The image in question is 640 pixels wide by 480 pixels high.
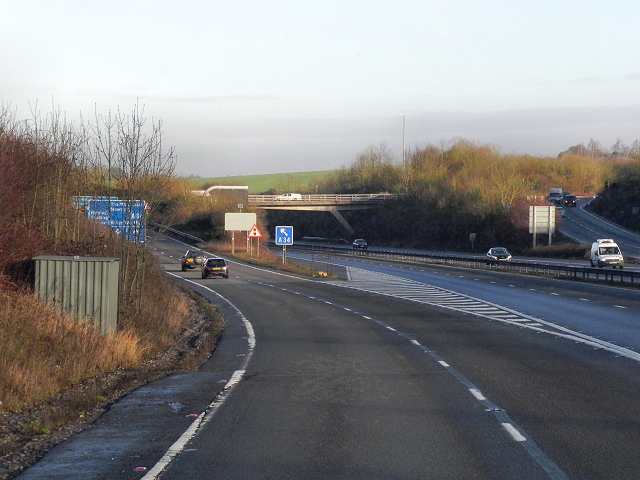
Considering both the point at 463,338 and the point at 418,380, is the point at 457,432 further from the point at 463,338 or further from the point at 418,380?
the point at 463,338

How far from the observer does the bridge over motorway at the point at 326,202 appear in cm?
9844

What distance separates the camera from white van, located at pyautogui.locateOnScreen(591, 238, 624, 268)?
46.4 m

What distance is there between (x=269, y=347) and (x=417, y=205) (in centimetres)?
8319

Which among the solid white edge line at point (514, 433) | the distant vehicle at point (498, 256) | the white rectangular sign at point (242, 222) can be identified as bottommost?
the solid white edge line at point (514, 433)

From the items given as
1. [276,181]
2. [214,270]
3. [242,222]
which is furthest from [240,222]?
[276,181]

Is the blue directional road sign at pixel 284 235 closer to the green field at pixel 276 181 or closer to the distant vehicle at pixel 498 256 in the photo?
the distant vehicle at pixel 498 256

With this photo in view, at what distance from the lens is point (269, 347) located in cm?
1686

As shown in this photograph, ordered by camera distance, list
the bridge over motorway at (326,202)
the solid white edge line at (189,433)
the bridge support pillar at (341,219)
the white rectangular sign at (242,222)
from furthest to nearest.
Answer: the bridge support pillar at (341,219), the bridge over motorway at (326,202), the white rectangular sign at (242,222), the solid white edge line at (189,433)

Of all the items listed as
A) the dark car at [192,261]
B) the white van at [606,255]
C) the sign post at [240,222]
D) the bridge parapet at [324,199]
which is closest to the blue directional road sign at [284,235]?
the dark car at [192,261]

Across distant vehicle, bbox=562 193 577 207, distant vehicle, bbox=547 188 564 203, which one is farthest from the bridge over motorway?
distant vehicle, bbox=562 193 577 207

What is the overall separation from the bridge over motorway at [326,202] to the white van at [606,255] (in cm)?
5400

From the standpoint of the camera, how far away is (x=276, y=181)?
163250 mm

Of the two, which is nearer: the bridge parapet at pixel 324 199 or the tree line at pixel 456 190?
the tree line at pixel 456 190

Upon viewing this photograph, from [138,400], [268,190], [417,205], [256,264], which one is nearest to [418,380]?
[138,400]
